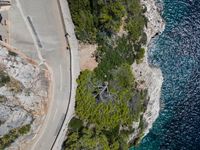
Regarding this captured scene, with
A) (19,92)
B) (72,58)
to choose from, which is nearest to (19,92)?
(19,92)

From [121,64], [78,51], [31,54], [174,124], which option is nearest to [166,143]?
[174,124]

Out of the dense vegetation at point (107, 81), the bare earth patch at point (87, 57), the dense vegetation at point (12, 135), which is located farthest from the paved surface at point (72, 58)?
the dense vegetation at point (12, 135)

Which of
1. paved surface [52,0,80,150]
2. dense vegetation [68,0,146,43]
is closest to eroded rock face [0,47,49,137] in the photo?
paved surface [52,0,80,150]

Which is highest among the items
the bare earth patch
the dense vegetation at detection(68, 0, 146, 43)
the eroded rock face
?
the dense vegetation at detection(68, 0, 146, 43)

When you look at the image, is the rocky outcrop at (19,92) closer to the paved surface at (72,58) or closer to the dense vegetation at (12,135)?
the dense vegetation at (12,135)

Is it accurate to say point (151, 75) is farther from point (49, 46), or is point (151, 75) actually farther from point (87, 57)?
point (49, 46)

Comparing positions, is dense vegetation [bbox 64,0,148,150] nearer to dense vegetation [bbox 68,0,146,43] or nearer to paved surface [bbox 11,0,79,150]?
dense vegetation [bbox 68,0,146,43]
